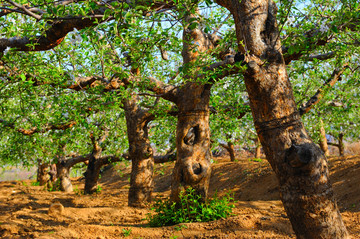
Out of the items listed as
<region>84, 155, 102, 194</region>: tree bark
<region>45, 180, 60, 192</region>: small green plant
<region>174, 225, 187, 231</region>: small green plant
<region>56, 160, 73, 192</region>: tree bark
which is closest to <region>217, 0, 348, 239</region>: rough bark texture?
<region>174, 225, 187, 231</region>: small green plant

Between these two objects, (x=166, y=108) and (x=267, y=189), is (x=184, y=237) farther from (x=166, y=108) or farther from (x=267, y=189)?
(x=267, y=189)

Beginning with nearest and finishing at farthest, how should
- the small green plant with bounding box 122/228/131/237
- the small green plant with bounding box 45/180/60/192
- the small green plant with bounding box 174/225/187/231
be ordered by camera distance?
the small green plant with bounding box 174/225/187/231 → the small green plant with bounding box 122/228/131/237 → the small green plant with bounding box 45/180/60/192

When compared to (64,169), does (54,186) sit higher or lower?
lower

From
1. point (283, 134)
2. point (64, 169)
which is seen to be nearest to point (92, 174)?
point (64, 169)

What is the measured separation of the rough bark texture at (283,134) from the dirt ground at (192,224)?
→ 157cm

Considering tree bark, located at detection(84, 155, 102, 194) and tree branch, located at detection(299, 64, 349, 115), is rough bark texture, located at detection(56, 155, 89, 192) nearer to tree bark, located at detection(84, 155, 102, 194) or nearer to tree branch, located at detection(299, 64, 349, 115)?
tree bark, located at detection(84, 155, 102, 194)

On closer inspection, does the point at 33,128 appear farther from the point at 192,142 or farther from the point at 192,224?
the point at 192,224

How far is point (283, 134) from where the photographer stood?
4.13 meters

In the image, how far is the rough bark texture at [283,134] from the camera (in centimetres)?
388

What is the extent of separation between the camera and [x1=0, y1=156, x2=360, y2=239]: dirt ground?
578 cm

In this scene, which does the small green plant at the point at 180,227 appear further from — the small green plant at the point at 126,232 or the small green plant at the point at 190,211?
the small green plant at the point at 126,232

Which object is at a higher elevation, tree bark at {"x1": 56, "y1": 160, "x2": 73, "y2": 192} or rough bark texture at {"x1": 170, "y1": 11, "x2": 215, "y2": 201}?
rough bark texture at {"x1": 170, "y1": 11, "x2": 215, "y2": 201}

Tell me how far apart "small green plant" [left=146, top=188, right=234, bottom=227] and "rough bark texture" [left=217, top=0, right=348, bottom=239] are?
296 cm

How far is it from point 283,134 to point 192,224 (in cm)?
304
